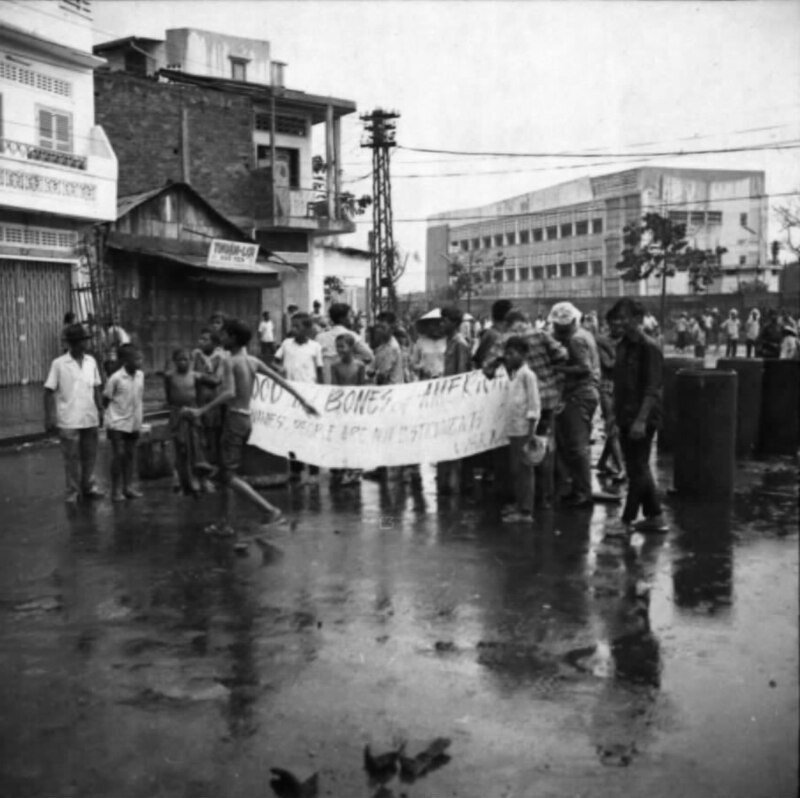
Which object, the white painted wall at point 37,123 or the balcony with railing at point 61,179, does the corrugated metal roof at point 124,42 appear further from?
the balcony with railing at point 61,179

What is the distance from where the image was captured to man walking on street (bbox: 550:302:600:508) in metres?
8.85

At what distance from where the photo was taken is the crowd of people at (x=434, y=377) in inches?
306

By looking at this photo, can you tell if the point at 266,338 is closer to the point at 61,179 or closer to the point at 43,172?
the point at 61,179

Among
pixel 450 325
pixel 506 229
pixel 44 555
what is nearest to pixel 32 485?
pixel 44 555

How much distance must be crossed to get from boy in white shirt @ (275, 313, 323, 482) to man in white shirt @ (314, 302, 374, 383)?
291 millimetres

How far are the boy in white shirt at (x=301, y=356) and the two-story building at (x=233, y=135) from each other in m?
20.4

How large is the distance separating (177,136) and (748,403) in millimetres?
24575

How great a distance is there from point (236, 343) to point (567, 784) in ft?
16.9

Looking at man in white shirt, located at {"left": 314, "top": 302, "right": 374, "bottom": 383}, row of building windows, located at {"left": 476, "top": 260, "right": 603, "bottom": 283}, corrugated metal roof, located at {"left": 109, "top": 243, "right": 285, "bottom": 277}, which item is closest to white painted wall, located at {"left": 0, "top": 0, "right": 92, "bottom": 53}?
corrugated metal roof, located at {"left": 109, "top": 243, "right": 285, "bottom": 277}

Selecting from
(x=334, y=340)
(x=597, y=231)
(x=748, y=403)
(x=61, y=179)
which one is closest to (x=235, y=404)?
(x=334, y=340)

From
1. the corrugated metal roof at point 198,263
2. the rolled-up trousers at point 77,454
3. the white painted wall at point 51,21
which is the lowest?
the rolled-up trousers at point 77,454

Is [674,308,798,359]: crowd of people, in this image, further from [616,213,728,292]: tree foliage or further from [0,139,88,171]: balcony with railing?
[0,139,88,171]: balcony with railing

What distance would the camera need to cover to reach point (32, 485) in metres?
11.0

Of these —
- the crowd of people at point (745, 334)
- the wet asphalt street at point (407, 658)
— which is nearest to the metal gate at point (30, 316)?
the wet asphalt street at point (407, 658)
